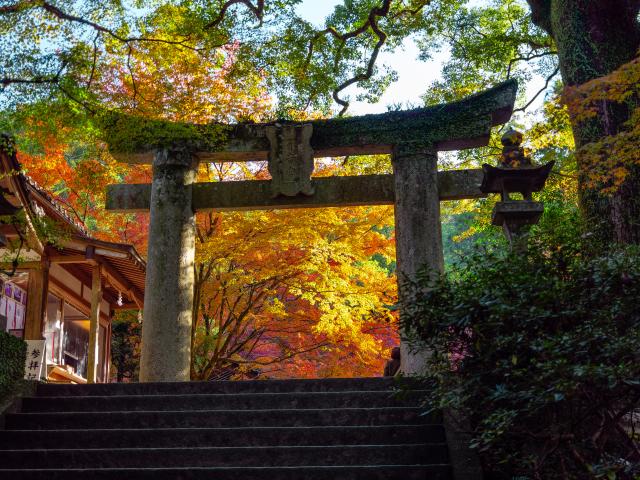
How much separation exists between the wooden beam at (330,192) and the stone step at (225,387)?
446 centimetres

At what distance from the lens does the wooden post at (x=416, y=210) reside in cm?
1132

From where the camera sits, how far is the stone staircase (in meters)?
6.32

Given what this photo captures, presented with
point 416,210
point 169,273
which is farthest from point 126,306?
point 416,210

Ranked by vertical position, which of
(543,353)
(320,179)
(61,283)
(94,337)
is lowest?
(543,353)

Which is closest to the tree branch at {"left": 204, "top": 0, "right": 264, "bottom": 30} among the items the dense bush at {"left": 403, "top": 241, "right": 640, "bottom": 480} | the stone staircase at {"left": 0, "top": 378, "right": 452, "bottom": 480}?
the stone staircase at {"left": 0, "top": 378, "right": 452, "bottom": 480}

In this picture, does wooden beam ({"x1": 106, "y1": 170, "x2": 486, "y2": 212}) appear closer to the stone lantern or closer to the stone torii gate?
the stone torii gate

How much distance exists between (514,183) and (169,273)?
5.58 meters

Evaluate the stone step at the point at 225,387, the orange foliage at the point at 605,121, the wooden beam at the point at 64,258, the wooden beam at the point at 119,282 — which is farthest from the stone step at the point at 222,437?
the wooden beam at the point at 119,282

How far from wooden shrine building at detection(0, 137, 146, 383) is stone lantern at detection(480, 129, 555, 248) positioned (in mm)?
6553

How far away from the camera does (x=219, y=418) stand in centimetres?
732

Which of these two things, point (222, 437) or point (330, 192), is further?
point (330, 192)

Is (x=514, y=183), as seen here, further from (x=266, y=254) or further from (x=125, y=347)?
(x=125, y=347)

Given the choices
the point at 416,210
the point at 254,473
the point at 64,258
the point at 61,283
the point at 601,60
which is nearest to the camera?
the point at 254,473

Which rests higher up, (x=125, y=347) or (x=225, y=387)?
(x=125, y=347)
